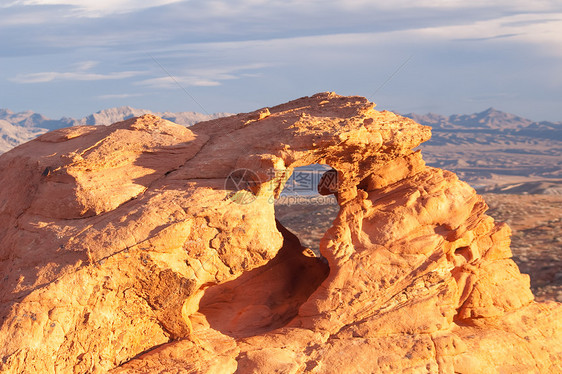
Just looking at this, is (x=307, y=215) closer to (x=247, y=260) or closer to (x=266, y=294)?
(x=266, y=294)

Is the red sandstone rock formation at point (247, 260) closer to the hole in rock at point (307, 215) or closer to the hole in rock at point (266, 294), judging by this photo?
the hole in rock at point (266, 294)

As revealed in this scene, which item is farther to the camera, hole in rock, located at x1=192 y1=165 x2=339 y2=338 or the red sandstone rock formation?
hole in rock, located at x1=192 y1=165 x2=339 y2=338

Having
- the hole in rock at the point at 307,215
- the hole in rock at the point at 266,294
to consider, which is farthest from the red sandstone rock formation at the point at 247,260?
the hole in rock at the point at 307,215

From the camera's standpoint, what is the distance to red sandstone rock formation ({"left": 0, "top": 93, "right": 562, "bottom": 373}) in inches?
315

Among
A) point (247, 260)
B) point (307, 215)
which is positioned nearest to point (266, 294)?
point (247, 260)

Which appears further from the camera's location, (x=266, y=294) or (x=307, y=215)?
(x=307, y=215)

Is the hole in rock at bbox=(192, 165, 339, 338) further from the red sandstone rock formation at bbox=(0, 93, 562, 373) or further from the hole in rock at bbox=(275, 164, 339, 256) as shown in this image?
the hole in rock at bbox=(275, 164, 339, 256)

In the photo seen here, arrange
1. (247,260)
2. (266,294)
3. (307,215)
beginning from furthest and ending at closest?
(307,215)
(266,294)
(247,260)

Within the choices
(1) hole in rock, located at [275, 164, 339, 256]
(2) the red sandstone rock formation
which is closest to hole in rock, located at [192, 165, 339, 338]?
(2) the red sandstone rock formation

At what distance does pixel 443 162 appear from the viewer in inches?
7648

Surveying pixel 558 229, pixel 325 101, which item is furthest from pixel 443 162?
pixel 325 101

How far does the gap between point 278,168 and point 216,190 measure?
3.71 ft

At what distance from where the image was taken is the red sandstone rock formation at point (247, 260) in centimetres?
800

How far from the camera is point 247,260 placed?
859 cm
